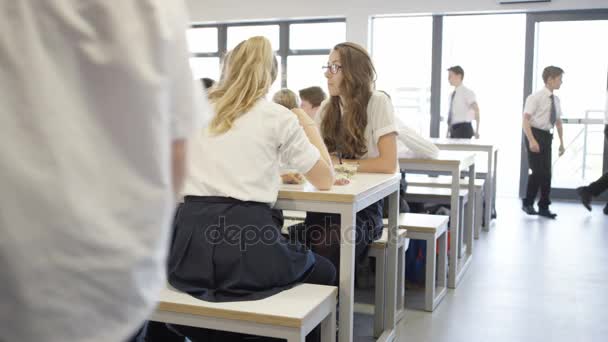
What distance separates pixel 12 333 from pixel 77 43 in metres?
0.33

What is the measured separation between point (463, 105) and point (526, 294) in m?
3.62

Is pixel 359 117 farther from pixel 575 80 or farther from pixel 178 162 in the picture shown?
pixel 575 80

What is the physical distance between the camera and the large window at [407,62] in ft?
25.7

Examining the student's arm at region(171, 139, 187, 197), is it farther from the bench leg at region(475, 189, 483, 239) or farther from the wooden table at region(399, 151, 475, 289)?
the bench leg at region(475, 189, 483, 239)

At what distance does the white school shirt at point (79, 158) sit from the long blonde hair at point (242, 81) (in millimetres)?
1185

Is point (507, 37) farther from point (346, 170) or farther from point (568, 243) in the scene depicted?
point (346, 170)

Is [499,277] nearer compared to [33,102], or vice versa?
[33,102]

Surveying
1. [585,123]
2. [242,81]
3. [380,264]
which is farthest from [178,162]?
[585,123]

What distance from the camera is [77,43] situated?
71 centimetres

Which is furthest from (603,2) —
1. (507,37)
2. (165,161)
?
(165,161)

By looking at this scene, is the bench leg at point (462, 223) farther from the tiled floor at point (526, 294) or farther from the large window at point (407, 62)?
the large window at point (407, 62)

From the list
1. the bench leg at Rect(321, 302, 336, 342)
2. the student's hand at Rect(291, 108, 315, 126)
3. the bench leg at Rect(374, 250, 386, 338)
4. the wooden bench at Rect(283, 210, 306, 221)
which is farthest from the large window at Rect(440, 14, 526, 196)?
the bench leg at Rect(321, 302, 336, 342)

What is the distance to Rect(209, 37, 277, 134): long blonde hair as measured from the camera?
6.36 feet

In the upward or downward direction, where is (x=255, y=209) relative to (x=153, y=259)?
downward
